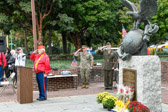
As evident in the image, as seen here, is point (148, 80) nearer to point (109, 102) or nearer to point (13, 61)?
point (109, 102)

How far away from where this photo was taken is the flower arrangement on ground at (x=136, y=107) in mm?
6211

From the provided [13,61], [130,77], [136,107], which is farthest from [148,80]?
[13,61]

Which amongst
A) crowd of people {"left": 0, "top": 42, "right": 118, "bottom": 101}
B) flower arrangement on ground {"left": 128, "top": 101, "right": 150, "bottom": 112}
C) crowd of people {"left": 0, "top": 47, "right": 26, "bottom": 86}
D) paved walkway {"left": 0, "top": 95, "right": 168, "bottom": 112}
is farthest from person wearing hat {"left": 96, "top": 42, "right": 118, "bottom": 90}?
flower arrangement on ground {"left": 128, "top": 101, "right": 150, "bottom": 112}

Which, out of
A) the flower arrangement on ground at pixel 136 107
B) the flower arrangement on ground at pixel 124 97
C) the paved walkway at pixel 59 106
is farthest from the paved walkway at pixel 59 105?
the flower arrangement on ground at pixel 136 107

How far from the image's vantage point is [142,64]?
21.6ft

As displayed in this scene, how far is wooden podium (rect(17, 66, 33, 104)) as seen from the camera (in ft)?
29.8

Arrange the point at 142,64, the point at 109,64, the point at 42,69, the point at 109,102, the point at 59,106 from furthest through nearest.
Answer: the point at 109,64
the point at 42,69
the point at 59,106
the point at 109,102
the point at 142,64

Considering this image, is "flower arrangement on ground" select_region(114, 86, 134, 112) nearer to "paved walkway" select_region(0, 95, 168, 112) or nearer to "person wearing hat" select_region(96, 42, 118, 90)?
"paved walkway" select_region(0, 95, 168, 112)

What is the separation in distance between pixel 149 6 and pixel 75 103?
3.88 metres

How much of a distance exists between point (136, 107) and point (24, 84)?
4.33m

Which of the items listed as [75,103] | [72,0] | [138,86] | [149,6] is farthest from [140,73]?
[72,0]

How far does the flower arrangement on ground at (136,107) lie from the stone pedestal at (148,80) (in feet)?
1.05

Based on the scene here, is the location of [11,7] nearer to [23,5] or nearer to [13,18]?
[13,18]

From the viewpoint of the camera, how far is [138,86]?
22.2 feet
